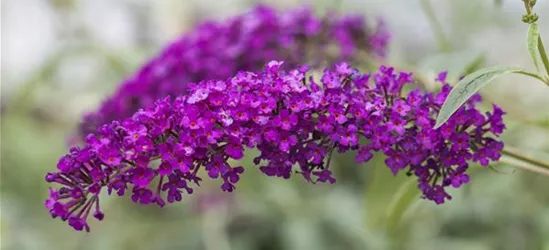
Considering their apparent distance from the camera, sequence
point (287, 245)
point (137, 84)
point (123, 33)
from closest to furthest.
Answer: point (137, 84) → point (287, 245) → point (123, 33)

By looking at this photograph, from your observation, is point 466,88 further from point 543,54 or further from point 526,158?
point 526,158

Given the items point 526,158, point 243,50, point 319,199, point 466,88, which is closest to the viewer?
point 466,88

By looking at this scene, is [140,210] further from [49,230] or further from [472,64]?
[472,64]

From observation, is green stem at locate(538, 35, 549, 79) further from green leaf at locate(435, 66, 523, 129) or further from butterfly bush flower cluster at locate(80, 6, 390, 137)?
butterfly bush flower cluster at locate(80, 6, 390, 137)

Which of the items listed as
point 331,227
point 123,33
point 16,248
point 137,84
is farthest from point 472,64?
point 123,33

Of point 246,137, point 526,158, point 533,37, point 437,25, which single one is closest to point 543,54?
point 533,37

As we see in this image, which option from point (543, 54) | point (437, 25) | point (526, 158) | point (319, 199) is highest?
point (437, 25)

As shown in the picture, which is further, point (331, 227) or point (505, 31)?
point (505, 31)
